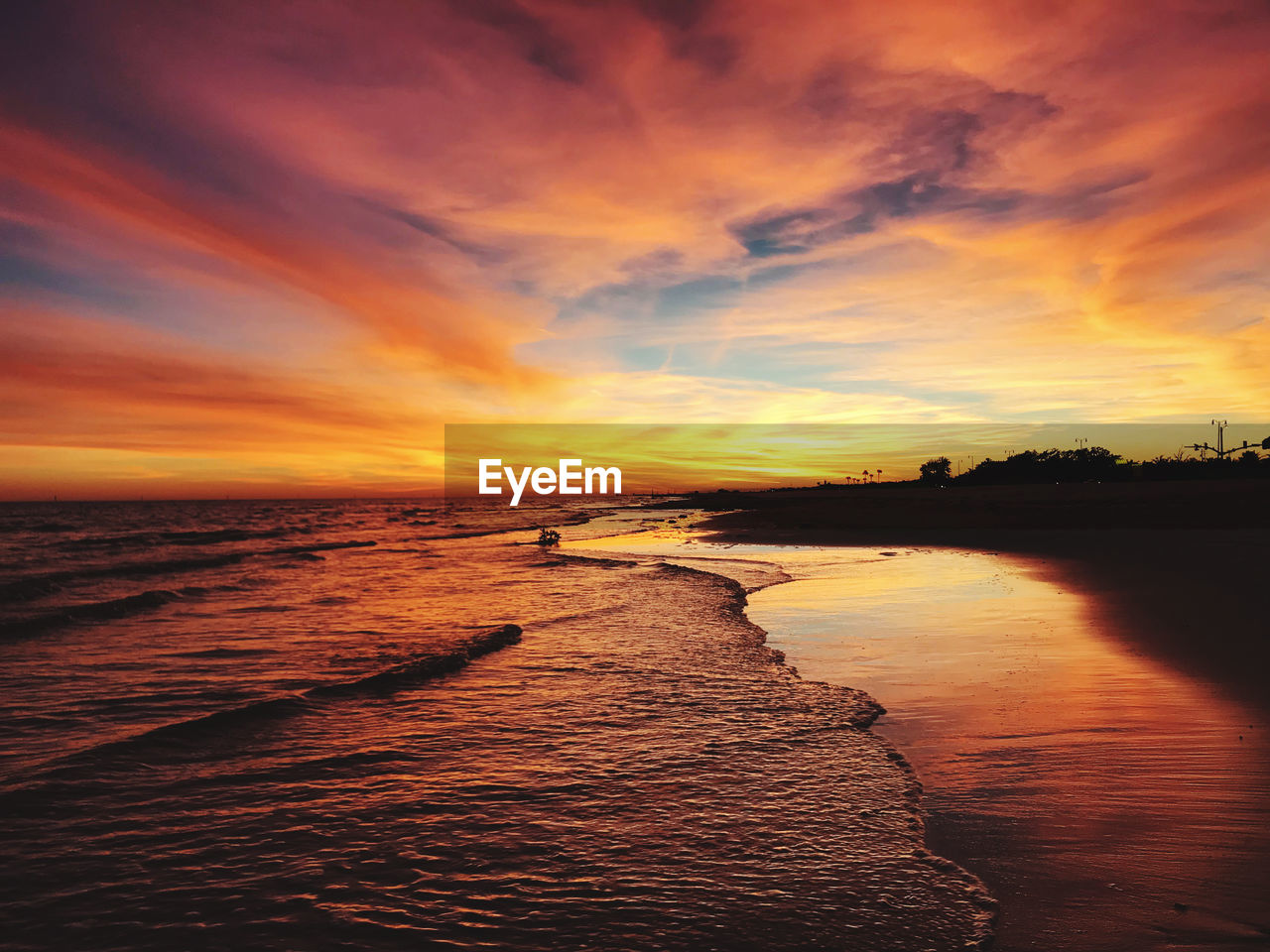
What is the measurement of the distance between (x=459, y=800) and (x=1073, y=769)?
5442mm

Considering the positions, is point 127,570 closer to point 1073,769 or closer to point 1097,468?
point 1073,769

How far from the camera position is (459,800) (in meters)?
6.43

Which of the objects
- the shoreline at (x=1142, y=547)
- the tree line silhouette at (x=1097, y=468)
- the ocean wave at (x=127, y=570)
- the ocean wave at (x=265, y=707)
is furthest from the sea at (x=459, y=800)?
the tree line silhouette at (x=1097, y=468)

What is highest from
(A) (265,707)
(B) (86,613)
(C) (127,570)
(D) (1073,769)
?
(D) (1073,769)

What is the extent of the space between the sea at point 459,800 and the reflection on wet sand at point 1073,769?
407 millimetres

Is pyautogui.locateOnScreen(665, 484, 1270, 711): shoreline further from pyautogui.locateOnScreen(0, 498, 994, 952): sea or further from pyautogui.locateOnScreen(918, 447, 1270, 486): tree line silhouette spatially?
pyautogui.locateOnScreen(918, 447, 1270, 486): tree line silhouette

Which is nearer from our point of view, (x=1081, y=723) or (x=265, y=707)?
(x=1081, y=723)

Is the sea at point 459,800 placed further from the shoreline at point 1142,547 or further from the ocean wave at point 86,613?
the shoreline at point 1142,547

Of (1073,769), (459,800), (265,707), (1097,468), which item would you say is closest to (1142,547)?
(1073,769)

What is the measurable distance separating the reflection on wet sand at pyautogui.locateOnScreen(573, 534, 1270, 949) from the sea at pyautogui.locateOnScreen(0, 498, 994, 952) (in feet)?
1.34

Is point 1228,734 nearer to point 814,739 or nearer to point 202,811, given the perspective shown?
point 814,739

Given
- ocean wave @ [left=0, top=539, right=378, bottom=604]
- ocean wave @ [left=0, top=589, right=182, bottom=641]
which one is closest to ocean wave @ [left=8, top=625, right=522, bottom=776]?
ocean wave @ [left=0, top=589, right=182, bottom=641]

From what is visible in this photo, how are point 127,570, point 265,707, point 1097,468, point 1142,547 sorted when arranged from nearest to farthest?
point 265,707
point 1142,547
point 127,570
point 1097,468

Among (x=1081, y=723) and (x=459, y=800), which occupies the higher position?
(x=1081, y=723)
